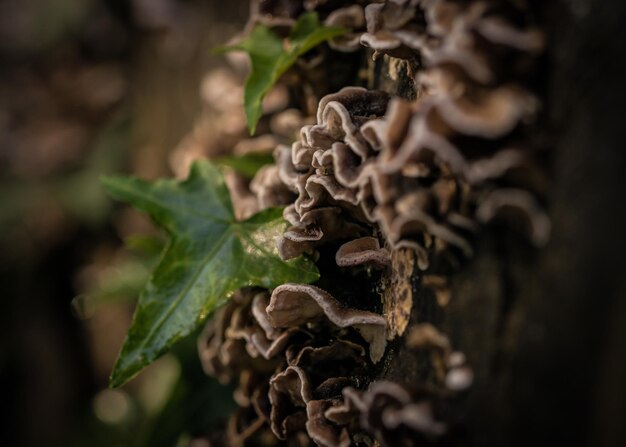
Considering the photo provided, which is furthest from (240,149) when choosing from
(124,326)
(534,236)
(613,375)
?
(124,326)

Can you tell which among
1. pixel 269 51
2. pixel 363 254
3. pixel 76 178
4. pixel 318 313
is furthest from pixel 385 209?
pixel 76 178

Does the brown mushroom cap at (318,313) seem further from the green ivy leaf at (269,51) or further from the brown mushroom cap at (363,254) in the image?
the green ivy leaf at (269,51)

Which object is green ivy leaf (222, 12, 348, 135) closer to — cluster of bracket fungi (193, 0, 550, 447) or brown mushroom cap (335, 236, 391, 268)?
cluster of bracket fungi (193, 0, 550, 447)

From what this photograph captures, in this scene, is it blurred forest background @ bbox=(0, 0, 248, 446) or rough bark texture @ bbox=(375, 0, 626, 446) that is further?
blurred forest background @ bbox=(0, 0, 248, 446)

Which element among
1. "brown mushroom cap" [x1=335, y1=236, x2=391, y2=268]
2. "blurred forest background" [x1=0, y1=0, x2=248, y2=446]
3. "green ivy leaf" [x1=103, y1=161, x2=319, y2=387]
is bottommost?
"blurred forest background" [x1=0, y1=0, x2=248, y2=446]

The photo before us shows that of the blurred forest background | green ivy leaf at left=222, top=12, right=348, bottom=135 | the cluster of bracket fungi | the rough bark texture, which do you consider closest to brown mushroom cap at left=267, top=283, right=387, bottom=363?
the cluster of bracket fungi

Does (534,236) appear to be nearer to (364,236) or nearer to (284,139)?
(364,236)

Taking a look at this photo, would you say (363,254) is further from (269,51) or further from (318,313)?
(269,51)

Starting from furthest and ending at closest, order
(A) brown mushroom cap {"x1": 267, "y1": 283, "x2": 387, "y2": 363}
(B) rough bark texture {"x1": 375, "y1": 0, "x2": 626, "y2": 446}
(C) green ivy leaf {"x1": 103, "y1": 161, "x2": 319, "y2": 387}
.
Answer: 1. (C) green ivy leaf {"x1": 103, "y1": 161, "x2": 319, "y2": 387}
2. (A) brown mushroom cap {"x1": 267, "y1": 283, "x2": 387, "y2": 363}
3. (B) rough bark texture {"x1": 375, "y1": 0, "x2": 626, "y2": 446}
